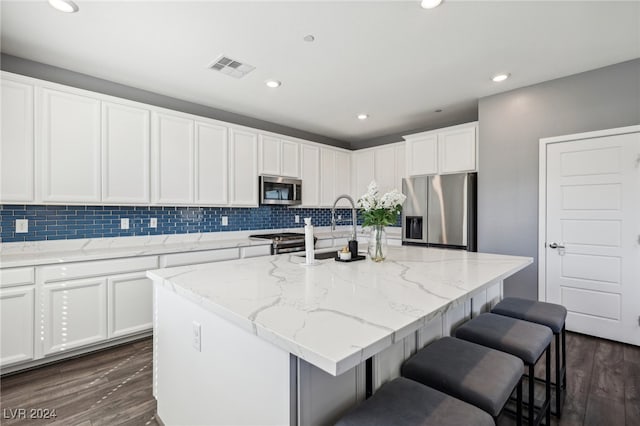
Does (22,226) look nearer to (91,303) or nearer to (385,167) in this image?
(91,303)

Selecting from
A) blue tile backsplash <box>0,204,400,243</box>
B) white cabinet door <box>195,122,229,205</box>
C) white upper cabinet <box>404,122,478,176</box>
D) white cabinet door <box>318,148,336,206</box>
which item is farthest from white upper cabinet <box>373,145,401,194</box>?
white cabinet door <box>195,122,229,205</box>

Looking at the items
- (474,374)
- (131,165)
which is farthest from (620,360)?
(131,165)

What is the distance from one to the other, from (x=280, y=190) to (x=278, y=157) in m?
0.48

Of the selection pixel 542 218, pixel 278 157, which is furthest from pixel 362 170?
pixel 542 218

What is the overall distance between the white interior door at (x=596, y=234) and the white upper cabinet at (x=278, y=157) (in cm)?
314

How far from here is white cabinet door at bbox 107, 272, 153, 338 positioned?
2637 millimetres

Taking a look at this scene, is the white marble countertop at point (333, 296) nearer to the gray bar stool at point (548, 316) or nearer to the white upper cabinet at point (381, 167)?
the gray bar stool at point (548, 316)

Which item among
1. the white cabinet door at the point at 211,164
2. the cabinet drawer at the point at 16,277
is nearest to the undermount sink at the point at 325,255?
the white cabinet door at the point at 211,164

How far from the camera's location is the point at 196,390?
4.47 feet

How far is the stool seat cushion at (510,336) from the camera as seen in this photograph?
146 centimetres

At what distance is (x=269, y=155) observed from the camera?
4.23m

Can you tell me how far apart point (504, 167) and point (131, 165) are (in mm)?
4065

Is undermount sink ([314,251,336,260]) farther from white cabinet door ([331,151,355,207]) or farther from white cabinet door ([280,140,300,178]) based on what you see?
white cabinet door ([331,151,355,207])

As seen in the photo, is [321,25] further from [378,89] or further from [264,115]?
[264,115]
